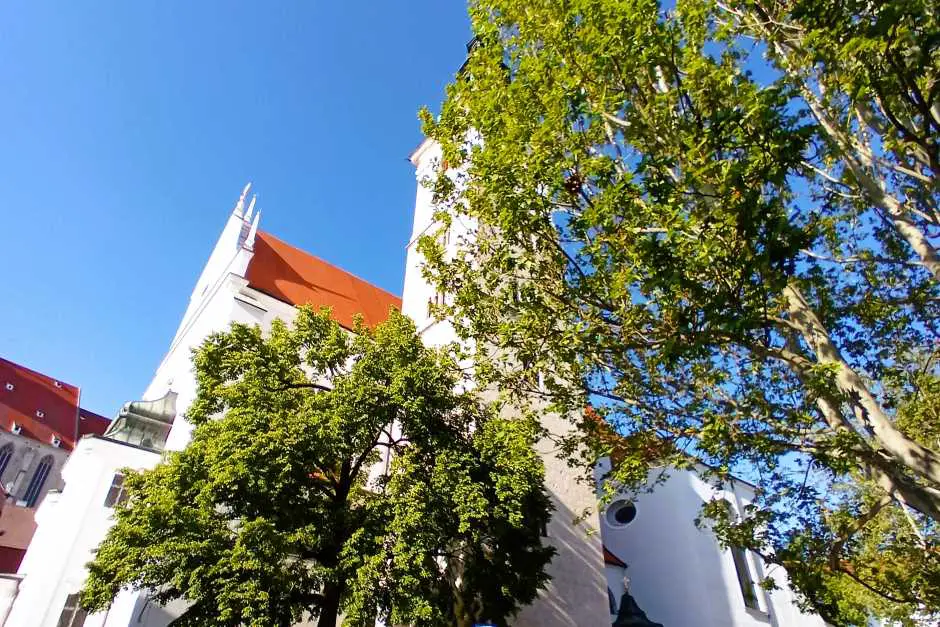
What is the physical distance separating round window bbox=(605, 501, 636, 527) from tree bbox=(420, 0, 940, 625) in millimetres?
13694

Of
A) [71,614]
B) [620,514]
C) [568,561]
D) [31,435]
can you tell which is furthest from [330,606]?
[31,435]

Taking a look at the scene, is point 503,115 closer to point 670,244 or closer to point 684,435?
point 670,244

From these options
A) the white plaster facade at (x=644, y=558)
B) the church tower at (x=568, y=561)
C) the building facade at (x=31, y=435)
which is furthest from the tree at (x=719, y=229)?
the building facade at (x=31, y=435)

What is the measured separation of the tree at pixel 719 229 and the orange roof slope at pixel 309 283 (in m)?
15.5

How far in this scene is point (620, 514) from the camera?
2358 centimetres

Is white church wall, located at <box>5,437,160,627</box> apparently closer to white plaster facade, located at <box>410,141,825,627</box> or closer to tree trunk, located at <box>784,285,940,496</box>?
white plaster facade, located at <box>410,141,825,627</box>

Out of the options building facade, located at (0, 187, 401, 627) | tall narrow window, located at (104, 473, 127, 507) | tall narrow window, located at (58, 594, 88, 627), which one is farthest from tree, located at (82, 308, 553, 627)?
tall narrow window, located at (104, 473, 127, 507)

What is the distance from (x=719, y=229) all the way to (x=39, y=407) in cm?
5387

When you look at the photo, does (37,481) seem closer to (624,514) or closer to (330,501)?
(330,501)

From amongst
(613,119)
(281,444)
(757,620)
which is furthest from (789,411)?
(757,620)

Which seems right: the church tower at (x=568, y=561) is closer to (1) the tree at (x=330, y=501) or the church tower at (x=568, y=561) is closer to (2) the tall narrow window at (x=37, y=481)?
(1) the tree at (x=330, y=501)

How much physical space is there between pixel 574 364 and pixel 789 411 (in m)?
2.86

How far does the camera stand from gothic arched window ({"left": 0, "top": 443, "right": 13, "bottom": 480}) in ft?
130

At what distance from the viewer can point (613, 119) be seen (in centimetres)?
734
